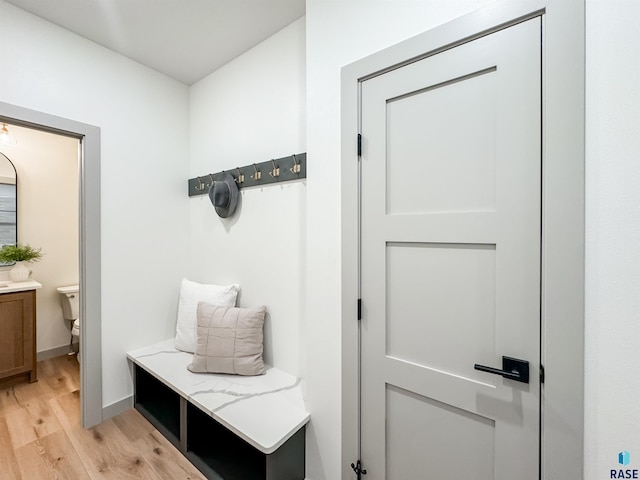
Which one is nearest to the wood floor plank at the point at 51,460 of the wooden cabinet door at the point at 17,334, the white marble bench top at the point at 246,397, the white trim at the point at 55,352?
the white marble bench top at the point at 246,397

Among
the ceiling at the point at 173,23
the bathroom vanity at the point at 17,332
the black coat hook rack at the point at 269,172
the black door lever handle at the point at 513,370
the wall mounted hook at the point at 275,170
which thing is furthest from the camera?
the bathroom vanity at the point at 17,332

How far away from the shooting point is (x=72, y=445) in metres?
1.82

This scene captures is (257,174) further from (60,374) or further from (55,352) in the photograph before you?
(55,352)

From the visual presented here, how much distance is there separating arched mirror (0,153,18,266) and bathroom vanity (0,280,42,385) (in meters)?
0.54

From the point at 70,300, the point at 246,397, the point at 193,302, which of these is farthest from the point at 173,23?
the point at 70,300

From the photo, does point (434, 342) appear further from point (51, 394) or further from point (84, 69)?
point (51, 394)

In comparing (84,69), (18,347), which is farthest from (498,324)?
(18,347)

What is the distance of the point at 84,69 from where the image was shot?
6.49 feet

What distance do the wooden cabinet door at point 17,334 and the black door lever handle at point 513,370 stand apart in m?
3.52

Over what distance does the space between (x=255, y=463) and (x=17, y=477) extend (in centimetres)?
127

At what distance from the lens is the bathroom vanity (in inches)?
97.0

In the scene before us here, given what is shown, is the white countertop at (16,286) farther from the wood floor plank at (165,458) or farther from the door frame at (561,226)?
the door frame at (561,226)

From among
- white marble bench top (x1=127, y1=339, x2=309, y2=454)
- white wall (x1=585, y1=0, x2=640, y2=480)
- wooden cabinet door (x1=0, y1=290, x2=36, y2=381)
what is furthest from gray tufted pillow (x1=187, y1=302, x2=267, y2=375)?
wooden cabinet door (x1=0, y1=290, x2=36, y2=381)

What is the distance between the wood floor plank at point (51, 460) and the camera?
1594 mm
